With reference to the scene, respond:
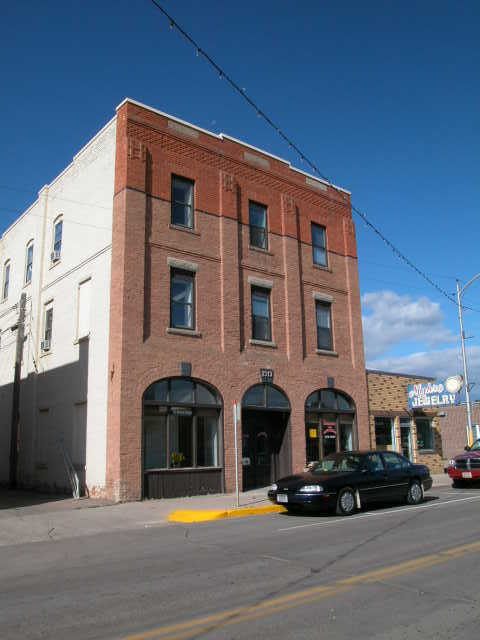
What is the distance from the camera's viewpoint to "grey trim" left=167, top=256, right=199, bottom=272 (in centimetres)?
1873

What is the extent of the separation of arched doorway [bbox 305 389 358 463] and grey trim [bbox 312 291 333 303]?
3565 millimetres

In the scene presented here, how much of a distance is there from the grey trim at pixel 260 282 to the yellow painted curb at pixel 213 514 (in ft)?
28.5

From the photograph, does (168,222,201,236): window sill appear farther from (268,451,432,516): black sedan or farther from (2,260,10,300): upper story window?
(2,260,10,300): upper story window

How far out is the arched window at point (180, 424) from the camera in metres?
17.3

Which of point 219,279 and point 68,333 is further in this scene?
point 68,333

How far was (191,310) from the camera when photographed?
19.2m

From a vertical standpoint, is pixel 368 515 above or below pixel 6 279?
below

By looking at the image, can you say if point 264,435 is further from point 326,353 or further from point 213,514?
point 213,514

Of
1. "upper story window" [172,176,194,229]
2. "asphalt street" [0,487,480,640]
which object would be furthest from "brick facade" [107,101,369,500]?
"asphalt street" [0,487,480,640]

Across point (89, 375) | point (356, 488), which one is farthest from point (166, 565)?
point (89, 375)

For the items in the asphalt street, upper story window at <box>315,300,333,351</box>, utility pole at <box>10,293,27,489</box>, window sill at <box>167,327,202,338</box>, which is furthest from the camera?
upper story window at <box>315,300,333,351</box>

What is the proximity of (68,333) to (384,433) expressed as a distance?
43.6ft

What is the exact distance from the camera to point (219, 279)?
20031mm

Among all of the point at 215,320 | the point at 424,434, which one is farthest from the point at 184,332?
the point at 424,434
